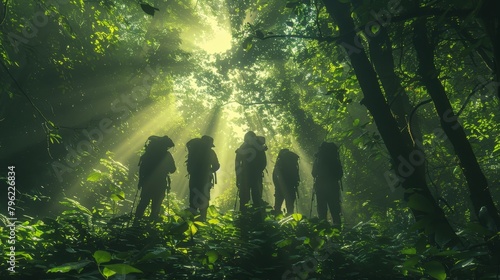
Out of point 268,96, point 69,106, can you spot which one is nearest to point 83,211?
point 69,106

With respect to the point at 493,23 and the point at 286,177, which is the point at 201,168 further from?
the point at 493,23

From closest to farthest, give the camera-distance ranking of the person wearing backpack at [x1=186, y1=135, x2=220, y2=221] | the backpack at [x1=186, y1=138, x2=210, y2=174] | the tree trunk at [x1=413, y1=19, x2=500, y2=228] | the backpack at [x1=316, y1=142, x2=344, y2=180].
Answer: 1. the tree trunk at [x1=413, y1=19, x2=500, y2=228]
2. the person wearing backpack at [x1=186, y1=135, x2=220, y2=221]
3. the backpack at [x1=186, y1=138, x2=210, y2=174]
4. the backpack at [x1=316, y1=142, x2=344, y2=180]

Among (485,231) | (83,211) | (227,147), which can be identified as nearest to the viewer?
(485,231)

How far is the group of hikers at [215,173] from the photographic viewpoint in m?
7.71

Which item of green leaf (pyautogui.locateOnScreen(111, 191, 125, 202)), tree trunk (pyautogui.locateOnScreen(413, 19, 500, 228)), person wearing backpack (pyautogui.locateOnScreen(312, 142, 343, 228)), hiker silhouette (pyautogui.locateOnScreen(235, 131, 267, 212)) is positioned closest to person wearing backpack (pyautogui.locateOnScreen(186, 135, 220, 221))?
hiker silhouette (pyautogui.locateOnScreen(235, 131, 267, 212))

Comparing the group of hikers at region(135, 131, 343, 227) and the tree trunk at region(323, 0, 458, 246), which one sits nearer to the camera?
the tree trunk at region(323, 0, 458, 246)

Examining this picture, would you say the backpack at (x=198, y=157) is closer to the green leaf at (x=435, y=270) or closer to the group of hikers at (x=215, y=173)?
the group of hikers at (x=215, y=173)

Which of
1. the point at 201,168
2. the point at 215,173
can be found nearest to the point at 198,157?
the point at 201,168

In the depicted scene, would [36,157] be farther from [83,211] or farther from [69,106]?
[83,211]

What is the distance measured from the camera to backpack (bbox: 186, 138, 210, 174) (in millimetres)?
8227

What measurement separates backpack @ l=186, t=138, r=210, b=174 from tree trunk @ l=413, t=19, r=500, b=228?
18.9 feet

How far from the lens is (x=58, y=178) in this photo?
39.2 ft

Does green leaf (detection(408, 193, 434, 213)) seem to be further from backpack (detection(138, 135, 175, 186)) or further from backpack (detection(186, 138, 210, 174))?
backpack (detection(186, 138, 210, 174))

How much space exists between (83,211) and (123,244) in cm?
85
